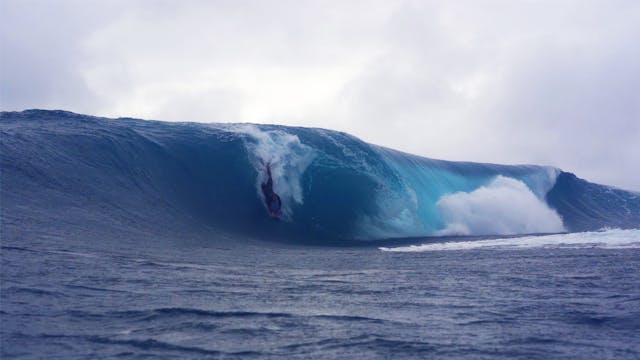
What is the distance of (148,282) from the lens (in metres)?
7.62

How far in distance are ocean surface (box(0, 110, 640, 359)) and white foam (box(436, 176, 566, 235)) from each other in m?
0.11

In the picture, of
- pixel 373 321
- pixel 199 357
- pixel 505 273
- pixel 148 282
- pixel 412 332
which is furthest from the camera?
pixel 505 273

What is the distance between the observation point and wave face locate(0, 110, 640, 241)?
1249cm

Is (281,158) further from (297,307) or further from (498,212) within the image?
(297,307)

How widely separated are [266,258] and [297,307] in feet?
15.3

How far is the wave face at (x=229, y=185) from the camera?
12492 millimetres

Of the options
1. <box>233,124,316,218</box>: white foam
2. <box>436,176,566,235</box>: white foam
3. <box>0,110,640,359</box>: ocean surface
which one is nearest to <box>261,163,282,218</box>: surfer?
<box>233,124,316,218</box>: white foam

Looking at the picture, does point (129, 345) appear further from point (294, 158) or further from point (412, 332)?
point (294, 158)

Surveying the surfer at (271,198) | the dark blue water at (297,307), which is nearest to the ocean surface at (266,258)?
the dark blue water at (297,307)

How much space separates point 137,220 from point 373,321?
760cm

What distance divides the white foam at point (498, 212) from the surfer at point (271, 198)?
588 centimetres

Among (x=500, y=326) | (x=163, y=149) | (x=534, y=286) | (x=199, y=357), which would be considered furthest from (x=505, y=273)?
(x=163, y=149)

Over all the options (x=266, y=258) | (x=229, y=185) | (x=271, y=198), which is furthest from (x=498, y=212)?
(x=266, y=258)

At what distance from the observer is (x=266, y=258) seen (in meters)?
11.5
